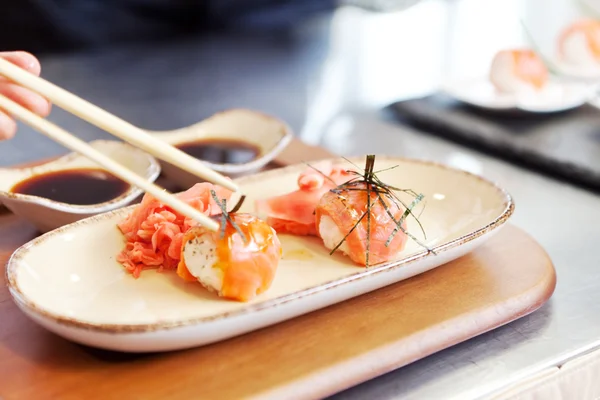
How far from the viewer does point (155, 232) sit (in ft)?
3.48

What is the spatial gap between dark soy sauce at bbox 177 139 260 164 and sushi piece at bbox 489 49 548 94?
2.62 ft

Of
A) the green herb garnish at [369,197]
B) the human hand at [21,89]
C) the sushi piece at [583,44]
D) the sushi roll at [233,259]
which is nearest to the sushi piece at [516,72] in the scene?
the sushi piece at [583,44]

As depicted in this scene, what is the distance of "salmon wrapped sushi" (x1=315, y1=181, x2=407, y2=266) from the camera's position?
3.43 feet

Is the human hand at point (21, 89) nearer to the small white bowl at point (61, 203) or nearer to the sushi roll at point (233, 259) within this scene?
the small white bowl at point (61, 203)

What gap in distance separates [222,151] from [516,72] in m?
0.89

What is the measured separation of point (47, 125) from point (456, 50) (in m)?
2.34

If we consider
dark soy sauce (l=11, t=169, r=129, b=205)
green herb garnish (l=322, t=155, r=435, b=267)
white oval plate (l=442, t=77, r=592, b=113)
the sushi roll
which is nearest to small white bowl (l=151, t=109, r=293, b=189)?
dark soy sauce (l=11, t=169, r=129, b=205)

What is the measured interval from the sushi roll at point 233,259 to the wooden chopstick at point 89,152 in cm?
3

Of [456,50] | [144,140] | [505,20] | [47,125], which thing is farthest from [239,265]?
[505,20]

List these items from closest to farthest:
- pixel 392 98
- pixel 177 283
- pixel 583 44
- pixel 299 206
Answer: pixel 177 283
pixel 299 206
pixel 583 44
pixel 392 98

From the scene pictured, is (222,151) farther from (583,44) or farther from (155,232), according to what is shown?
(583,44)

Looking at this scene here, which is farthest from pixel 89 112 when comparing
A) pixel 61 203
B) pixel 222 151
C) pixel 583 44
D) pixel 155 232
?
pixel 583 44

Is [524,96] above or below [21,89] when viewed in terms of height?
below

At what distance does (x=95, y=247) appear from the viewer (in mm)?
1083
